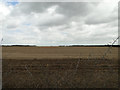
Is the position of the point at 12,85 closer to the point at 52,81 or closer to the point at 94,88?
the point at 52,81

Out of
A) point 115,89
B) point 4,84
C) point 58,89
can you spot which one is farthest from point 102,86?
point 4,84

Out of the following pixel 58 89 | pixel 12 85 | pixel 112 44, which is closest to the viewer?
pixel 112 44

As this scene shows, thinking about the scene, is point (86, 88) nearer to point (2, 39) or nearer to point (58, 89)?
point (58, 89)

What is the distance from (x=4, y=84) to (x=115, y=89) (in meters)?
5.12

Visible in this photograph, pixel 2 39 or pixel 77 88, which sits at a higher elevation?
pixel 2 39

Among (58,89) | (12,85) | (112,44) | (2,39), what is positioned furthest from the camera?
(12,85)

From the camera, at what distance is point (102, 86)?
713cm

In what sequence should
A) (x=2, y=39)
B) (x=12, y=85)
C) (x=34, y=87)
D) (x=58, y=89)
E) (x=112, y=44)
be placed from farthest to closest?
(x=12, y=85)
(x=34, y=87)
(x=58, y=89)
(x=2, y=39)
(x=112, y=44)

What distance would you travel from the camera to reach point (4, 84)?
Answer: 286 inches

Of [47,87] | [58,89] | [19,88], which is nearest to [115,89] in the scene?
[58,89]

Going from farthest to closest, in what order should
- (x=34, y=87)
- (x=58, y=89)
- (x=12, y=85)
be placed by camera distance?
1. (x=12, y=85)
2. (x=34, y=87)
3. (x=58, y=89)

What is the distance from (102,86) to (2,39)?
5307 millimetres

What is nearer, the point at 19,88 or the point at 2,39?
the point at 2,39

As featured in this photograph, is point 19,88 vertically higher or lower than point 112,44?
lower
